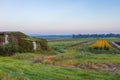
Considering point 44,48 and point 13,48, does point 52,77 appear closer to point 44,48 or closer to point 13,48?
point 13,48

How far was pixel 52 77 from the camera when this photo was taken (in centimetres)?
1664

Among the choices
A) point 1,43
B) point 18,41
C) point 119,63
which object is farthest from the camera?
point 18,41

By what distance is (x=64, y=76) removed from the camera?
17.0 metres

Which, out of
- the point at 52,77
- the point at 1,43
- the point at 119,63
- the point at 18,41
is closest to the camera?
the point at 52,77

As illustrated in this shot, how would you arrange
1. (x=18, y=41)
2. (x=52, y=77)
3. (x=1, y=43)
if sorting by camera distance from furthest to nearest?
(x=18, y=41)
(x=1, y=43)
(x=52, y=77)

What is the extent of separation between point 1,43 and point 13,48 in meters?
1.63

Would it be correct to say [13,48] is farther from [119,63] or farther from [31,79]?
[31,79]

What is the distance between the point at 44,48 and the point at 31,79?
24.5 meters

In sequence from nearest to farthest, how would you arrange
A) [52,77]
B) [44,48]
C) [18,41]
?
[52,77] < [18,41] < [44,48]

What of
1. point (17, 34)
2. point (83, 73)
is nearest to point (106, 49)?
point (17, 34)

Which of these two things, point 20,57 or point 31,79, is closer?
point 31,79

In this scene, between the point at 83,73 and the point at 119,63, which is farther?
the point at 119,63

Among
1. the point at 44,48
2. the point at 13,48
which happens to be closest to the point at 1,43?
the point at 13,48

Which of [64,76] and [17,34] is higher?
[17,34]
